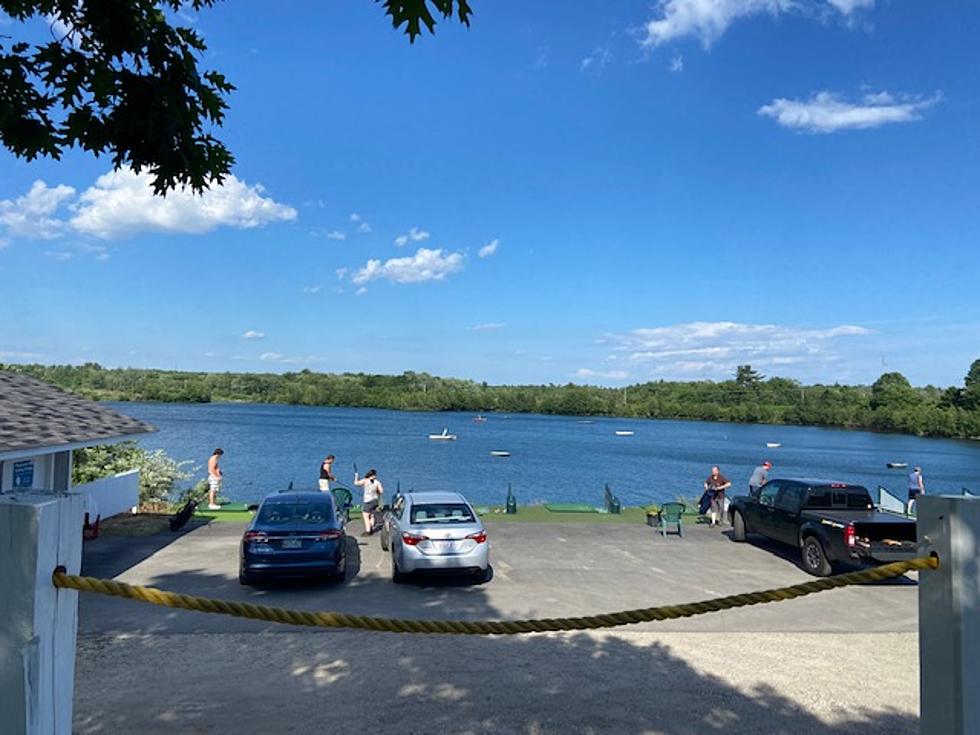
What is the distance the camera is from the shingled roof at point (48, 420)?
39.5 ft

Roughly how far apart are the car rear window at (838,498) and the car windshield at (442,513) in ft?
23.3

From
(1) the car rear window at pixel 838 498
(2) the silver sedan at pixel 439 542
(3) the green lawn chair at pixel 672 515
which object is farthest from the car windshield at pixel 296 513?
(1) the car rear window at pixel 838 498

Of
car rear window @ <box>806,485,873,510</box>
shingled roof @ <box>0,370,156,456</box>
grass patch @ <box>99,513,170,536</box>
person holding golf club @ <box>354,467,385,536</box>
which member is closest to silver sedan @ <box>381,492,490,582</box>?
person holding golf club @ <box>354,467,385,536</box>

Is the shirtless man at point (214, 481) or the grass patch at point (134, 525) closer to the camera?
the grass patch at point (134, 525)

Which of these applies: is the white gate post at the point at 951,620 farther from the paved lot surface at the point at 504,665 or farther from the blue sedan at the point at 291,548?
the blue sedan at the point at 291,548

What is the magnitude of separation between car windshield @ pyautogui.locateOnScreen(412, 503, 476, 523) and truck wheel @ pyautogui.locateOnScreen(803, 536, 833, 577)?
663cm

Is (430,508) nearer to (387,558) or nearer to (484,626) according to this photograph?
(387,558)

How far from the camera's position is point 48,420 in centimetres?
1407

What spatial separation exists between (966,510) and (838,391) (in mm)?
177004

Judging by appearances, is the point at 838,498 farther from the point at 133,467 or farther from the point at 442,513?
the point at 133,467

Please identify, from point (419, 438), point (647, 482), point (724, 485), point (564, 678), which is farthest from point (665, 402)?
point (564, 678)

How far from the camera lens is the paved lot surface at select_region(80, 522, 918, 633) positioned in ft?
30.6

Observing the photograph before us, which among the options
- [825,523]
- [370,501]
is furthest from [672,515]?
[370,501]

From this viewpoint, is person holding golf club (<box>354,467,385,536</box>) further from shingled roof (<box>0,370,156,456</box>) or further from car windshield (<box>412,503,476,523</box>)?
shingled roof (<box>0,370,156,456</box>)
